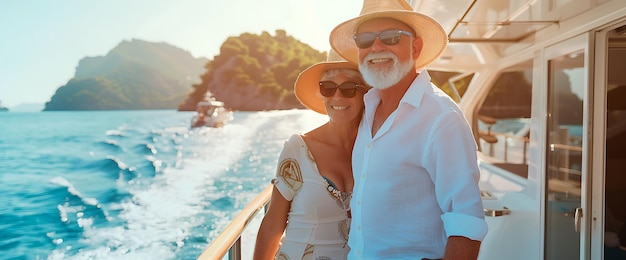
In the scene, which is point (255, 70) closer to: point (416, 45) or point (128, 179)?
point (128, 179)

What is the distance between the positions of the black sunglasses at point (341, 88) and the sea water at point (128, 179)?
22.6 meters

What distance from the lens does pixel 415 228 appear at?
112 cm

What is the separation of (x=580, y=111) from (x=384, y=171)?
56.7 inches

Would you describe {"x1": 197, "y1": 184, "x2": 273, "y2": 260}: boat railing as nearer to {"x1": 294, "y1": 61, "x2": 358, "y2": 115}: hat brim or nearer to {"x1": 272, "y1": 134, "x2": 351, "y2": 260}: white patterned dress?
{"x1": 272, "y1": 134, "x2": 351, "y2": 260}: white patterned dress

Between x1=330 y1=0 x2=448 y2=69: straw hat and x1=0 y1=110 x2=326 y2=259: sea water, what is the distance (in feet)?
74.3

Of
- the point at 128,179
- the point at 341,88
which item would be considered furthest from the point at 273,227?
the point at 128,179

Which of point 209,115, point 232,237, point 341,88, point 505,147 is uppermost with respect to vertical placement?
point 209,115

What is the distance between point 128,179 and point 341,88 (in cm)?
4102

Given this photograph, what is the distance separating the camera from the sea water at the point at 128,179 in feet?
86.8

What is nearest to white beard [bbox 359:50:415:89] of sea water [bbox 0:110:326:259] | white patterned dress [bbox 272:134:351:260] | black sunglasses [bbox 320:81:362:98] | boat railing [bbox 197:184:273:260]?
black sunglasses [bbox 320:81:362:98]

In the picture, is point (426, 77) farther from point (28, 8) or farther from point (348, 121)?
point (28, 8)

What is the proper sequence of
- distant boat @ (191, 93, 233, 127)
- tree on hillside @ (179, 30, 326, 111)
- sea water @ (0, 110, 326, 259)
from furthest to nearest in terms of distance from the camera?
tree on hillside @ (179, 30, 326, 111), distant boat @ (191, 93, 233, 127), sea water @ (0, 110, 326, 259)

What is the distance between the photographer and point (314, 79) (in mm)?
1795

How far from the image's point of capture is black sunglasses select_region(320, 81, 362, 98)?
1.50m
